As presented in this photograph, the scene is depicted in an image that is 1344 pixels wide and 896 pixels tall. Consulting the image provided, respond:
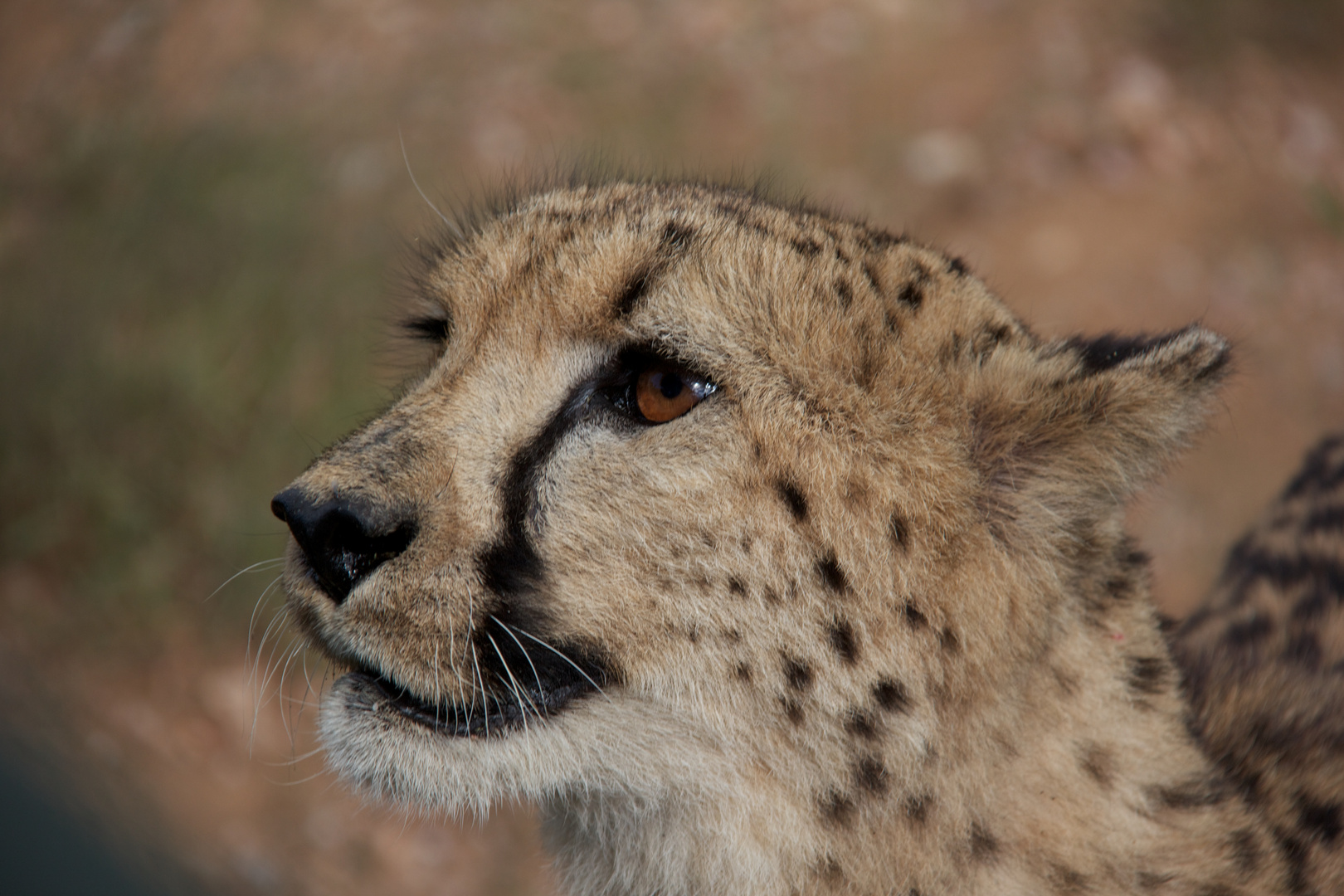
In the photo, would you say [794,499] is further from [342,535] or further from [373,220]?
[373,220]

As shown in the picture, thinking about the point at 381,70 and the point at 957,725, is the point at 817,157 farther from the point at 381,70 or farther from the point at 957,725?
the point at 957,725

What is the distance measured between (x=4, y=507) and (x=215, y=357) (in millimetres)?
899

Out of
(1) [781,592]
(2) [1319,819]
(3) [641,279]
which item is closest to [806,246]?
(3) [641,279]

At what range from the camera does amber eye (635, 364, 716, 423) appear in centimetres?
145

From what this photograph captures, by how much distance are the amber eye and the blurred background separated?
2036 mm

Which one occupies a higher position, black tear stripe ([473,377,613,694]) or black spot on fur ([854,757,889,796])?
black tear stripe ([473,377,613,694])

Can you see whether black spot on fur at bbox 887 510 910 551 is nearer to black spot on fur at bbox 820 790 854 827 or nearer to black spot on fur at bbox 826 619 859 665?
black spot on fur at bbox 826 619 859 665

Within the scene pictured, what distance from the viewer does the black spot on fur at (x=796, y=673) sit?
54.5 inches

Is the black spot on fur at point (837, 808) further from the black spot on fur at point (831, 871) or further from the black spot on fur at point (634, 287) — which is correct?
the black spot on fur at point (634, 287)

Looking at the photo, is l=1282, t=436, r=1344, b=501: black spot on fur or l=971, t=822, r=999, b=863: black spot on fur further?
l=1282, t=436, r=1344, b=501: black spot on fur

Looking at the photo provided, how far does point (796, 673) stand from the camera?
139cm

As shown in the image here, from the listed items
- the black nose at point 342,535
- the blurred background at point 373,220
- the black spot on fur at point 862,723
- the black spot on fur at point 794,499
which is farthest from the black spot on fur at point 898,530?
the blurred background at point 373,220

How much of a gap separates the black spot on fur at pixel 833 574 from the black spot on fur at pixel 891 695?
123 millimetres

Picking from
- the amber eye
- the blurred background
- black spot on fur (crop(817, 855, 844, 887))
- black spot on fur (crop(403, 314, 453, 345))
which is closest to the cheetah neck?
black spot on fur (crop(817, 855, 844, 887))
